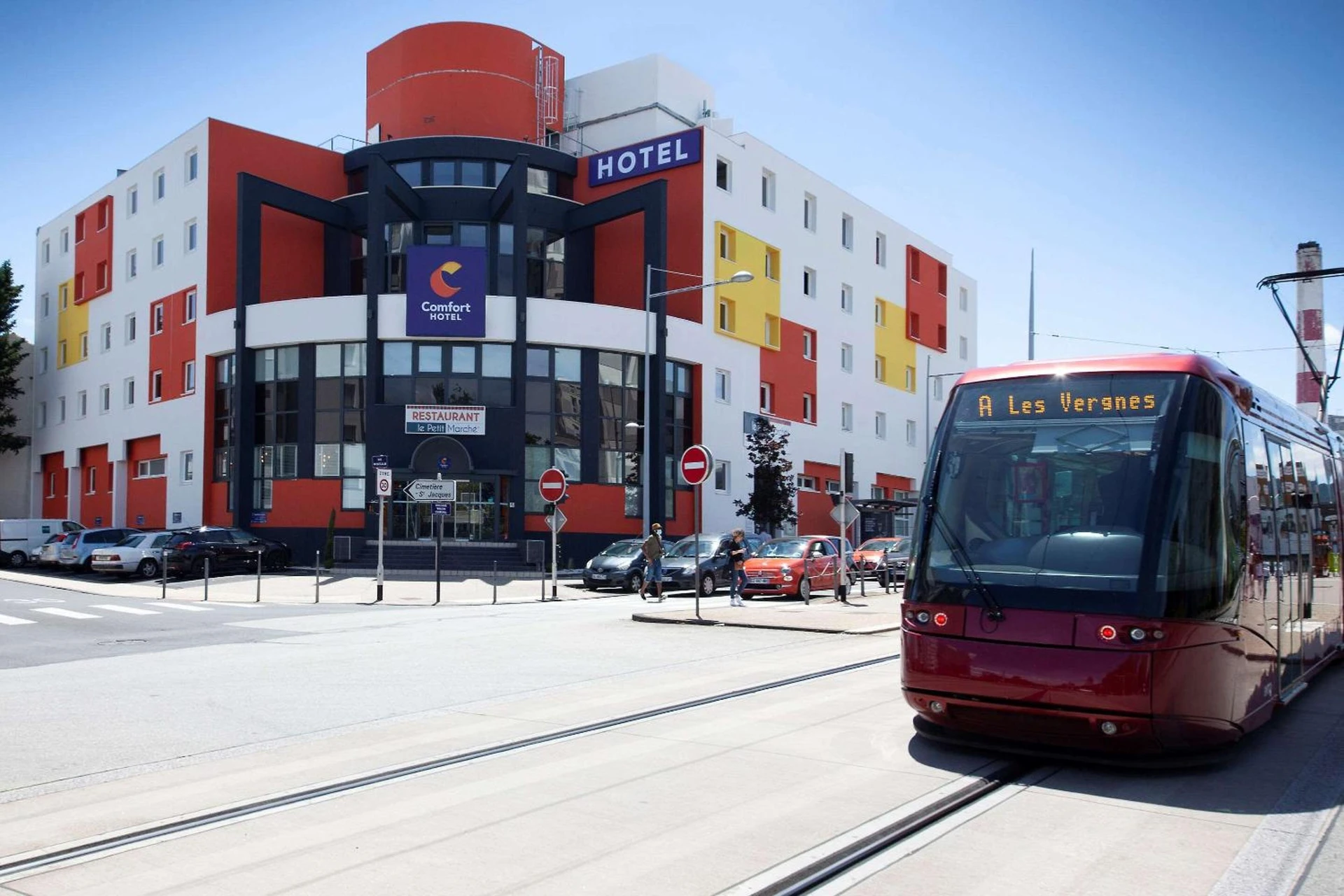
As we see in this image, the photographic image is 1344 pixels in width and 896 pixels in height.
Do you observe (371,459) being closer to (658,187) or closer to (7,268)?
(658,187)

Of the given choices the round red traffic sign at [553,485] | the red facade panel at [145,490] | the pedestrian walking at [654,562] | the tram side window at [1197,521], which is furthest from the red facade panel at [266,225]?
the tram side window at [1197,521]

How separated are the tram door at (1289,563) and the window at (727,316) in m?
35.9

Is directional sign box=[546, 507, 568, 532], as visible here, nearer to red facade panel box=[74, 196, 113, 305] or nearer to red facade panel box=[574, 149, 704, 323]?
red facade panel box=[574, 149, 704, 323]

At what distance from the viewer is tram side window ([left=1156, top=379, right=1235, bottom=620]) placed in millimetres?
7070

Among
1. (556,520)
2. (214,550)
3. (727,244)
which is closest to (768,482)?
(727,244)

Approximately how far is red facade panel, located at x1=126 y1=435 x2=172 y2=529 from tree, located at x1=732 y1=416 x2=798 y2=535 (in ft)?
76.9

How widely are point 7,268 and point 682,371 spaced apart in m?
40.8

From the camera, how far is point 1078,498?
7.50 metres

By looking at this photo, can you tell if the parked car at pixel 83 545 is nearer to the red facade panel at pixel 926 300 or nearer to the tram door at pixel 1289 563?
the tram door at pixel 1289 563

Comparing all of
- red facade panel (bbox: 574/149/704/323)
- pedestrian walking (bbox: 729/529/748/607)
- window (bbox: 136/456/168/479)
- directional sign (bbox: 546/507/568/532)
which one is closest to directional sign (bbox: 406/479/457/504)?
directional sign (bbox: 546/507/568/532)

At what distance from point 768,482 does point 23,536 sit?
28804mm

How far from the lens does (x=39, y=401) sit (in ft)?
199

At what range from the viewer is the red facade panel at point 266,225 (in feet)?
143

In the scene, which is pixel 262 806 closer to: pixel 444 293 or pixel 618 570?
pixel 618 570
